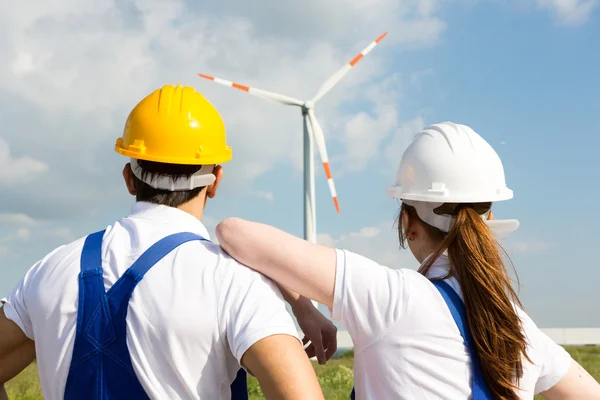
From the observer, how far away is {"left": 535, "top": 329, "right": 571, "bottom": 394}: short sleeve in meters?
4.65

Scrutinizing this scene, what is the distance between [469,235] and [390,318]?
770 mm

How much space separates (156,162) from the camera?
454cm

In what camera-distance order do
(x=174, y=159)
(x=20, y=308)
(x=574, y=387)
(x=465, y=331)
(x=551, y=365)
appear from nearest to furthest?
1. (x=465, y=331)
2. (x=20, y=308)
3. (x=174, y=159)
4. (x=551, y=365)
5. (x=574, y=387)

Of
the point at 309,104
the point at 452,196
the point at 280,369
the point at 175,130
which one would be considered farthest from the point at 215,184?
the point at 309,104

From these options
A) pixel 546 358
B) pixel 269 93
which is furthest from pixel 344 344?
pixel 546 358

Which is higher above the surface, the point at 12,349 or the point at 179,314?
the point at 179,314

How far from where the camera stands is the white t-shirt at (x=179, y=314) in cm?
382

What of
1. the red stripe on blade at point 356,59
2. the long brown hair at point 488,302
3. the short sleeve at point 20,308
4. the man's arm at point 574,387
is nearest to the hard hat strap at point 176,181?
the short sleeve at point 20,308

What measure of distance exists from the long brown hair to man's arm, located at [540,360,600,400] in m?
0.78

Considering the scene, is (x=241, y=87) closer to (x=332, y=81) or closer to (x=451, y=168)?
(x=332, y=81)

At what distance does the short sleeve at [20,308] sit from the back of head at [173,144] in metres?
0.91

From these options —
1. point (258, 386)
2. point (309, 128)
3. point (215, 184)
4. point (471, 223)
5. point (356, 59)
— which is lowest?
point (258, 386)

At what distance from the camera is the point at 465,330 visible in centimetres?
406

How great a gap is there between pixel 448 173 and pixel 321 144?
75.8ft
